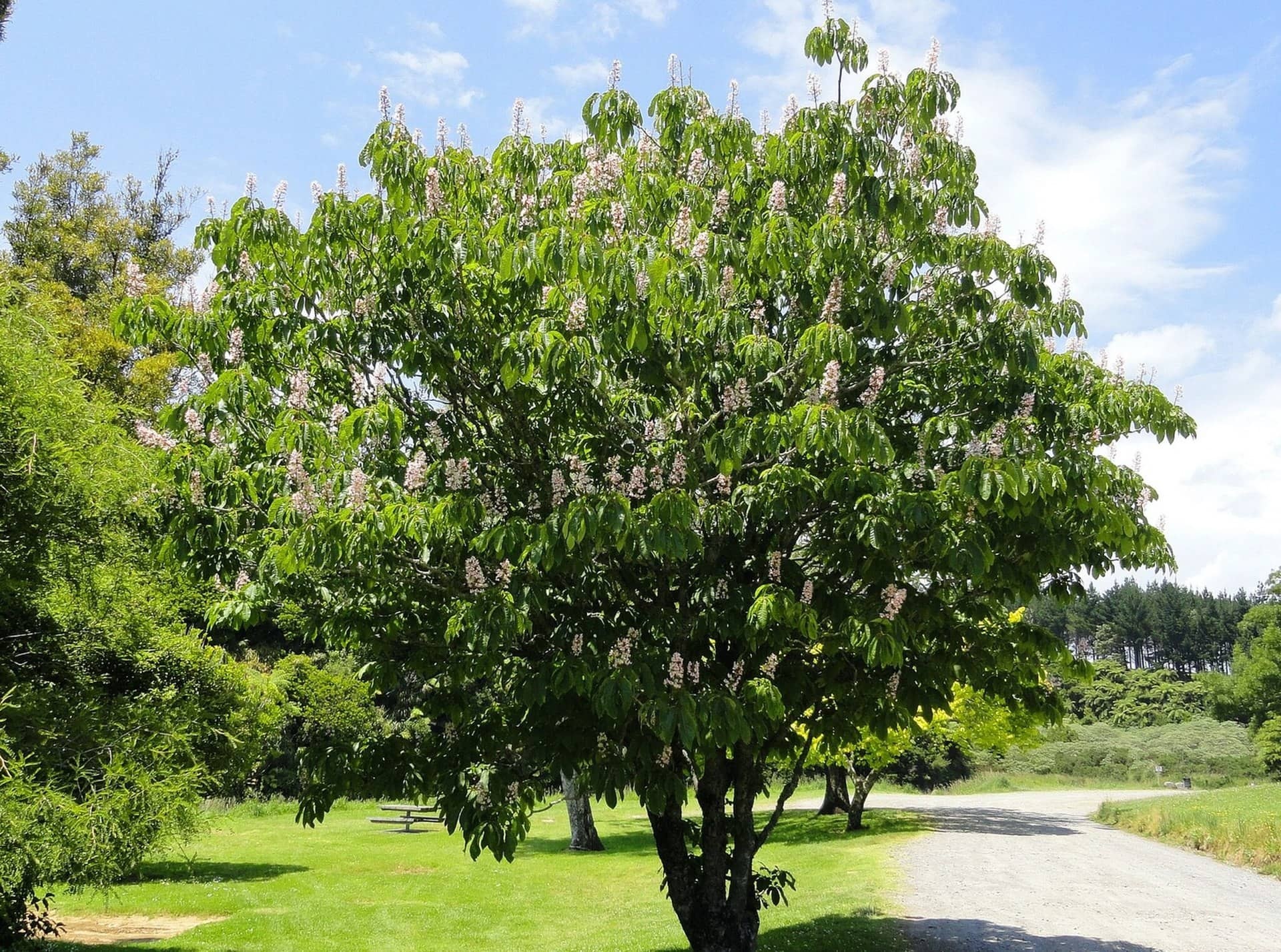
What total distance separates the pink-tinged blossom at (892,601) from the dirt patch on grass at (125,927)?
12373 millimetres

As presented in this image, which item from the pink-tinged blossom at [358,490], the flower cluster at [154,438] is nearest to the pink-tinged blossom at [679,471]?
the pink-tinged blossom at [358,490]

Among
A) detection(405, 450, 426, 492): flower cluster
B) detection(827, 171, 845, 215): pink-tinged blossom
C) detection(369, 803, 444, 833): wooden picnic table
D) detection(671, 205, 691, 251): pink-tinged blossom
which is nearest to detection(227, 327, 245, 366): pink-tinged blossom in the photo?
detection(405, 450, 426, 492): flower cluster

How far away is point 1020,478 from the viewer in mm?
5449

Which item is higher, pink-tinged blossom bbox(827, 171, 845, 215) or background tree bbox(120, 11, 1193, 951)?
pink-tinged blossom bbox(827, 171, 845, 215)

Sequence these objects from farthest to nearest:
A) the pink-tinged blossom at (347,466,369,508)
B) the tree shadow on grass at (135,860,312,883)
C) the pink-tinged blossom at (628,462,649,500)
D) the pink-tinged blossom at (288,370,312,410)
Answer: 1. the tree shadow on grass at (135,860,312,883)
2. the pink-tinged blossom at (628,462,649,500)
3. the pink-tinged blossom at (288,370,312,410)
4. the pink-tinged blossom at (347,466,369,508)

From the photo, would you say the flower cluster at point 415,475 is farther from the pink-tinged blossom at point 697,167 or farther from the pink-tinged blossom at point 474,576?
the pink-tinged blossom at point 697,167

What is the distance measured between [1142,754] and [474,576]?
6481 centimetres

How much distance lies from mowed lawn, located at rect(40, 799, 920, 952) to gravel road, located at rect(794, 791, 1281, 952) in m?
0.88

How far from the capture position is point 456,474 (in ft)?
20.0

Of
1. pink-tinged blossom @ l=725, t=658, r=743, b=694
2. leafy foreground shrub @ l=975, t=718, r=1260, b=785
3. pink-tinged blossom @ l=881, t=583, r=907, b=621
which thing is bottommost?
leafy foreground shrub @ l=975, t=718, r=1260, b=785

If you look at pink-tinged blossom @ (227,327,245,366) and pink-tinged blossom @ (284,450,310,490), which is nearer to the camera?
pink-tinged blossom @ (284,450,310,490)

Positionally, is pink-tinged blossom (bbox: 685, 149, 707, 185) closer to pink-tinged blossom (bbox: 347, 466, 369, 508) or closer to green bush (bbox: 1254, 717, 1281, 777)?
pink-tinged blossom (bbox: 347, 466, 369, 508)

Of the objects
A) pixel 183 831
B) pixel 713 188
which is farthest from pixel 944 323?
A: pixel 183 831

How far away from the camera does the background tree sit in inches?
228
